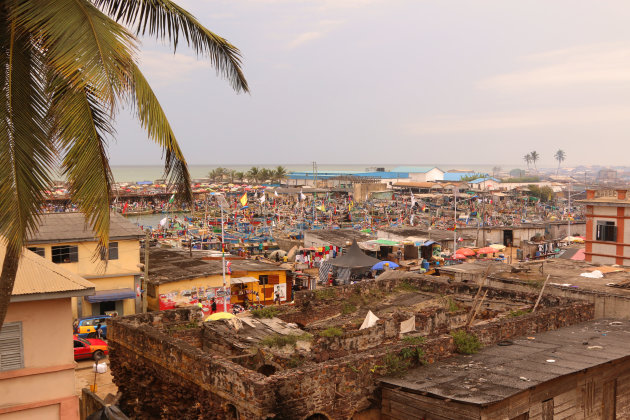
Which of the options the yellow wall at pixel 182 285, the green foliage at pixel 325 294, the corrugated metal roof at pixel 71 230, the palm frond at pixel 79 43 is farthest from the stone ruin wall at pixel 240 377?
the corrugated metal roof at pixel 71 230

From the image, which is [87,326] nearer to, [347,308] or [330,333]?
[347,308]

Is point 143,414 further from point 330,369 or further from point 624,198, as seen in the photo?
point 624,198

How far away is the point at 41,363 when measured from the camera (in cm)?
907

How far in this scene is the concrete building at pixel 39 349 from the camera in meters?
8.84

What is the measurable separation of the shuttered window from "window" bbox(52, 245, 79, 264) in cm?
1588

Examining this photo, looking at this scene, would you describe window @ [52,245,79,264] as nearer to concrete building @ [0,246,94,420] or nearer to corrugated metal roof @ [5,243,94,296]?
corrugated metal roof @ [5,243,94,296]

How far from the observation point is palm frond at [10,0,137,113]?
5.44 m

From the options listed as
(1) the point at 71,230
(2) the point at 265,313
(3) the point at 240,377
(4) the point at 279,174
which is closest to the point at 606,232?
(2) the point at 265,313

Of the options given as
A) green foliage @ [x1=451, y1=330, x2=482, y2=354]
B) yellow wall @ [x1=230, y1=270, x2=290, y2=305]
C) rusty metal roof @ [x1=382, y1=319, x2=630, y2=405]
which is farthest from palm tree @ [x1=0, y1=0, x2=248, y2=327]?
yellow wall @ [x1=230, y1=270, x2=290, y2=305]

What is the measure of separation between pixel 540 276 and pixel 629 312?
16.4ft

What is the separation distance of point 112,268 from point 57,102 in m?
19.7

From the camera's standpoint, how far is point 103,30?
573cm

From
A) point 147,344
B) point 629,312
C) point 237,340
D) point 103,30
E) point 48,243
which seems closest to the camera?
point 103,30

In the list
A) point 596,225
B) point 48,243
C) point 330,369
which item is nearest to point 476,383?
point 330,369
